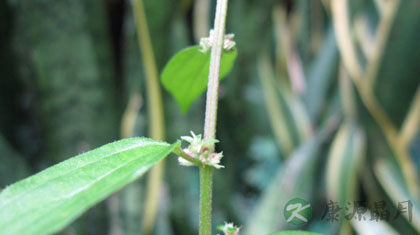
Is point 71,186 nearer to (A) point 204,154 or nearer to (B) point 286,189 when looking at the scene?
(A) point 204,154

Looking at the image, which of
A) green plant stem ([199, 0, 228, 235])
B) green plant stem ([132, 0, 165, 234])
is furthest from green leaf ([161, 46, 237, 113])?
green plant stem ([132, 0, 165, 234])

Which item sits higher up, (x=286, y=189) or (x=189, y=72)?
(x=189, y=72)

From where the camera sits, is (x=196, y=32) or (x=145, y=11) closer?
(x=145, y=11)

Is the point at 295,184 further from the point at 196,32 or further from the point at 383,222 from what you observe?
the point at 196,32

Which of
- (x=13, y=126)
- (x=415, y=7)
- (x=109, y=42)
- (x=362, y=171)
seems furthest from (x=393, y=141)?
(x=13, y=126)

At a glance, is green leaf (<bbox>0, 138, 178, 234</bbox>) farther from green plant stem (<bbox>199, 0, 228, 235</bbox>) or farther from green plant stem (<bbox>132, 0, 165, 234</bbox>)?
green plant stem (<bbox>132, 0, 165, 234</bbox>)

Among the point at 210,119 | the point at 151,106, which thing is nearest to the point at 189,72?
the point at 210,119
